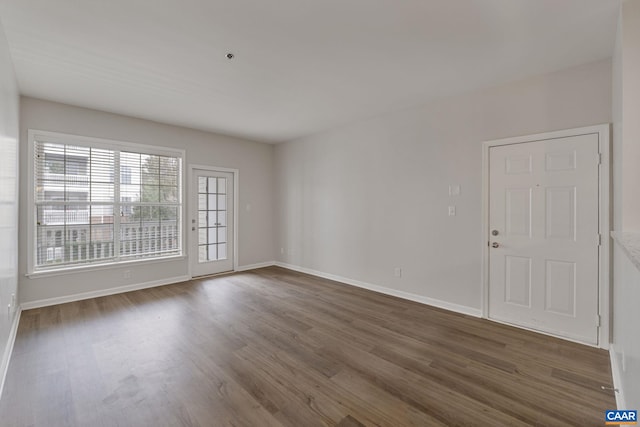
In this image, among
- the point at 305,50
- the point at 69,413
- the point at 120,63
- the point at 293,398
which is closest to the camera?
the point at 69,413

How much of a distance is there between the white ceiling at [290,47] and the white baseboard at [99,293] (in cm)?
264

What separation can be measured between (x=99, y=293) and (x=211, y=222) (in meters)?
2.01

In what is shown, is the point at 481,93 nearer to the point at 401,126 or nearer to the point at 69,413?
the point at 401,126

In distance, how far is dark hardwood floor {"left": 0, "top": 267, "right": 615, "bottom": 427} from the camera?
1790mm

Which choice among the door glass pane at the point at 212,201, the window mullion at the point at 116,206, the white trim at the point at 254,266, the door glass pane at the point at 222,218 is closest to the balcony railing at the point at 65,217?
the window mullion at the point at 116,206

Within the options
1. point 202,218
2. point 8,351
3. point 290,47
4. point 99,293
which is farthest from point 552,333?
point 99,293

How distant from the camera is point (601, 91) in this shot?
2.62m

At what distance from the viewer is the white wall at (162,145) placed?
142 inches

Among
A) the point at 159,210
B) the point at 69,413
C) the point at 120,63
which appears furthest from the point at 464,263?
the point at 159,210

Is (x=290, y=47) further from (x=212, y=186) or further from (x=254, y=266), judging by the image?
(x=254, y=266)

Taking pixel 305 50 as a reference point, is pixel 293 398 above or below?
below

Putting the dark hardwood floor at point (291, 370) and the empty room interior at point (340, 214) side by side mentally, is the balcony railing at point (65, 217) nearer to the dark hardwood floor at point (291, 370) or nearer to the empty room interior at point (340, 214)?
the empty room interior at point (340, 214)

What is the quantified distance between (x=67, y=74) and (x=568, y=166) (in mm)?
5236

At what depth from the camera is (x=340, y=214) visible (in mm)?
4926
